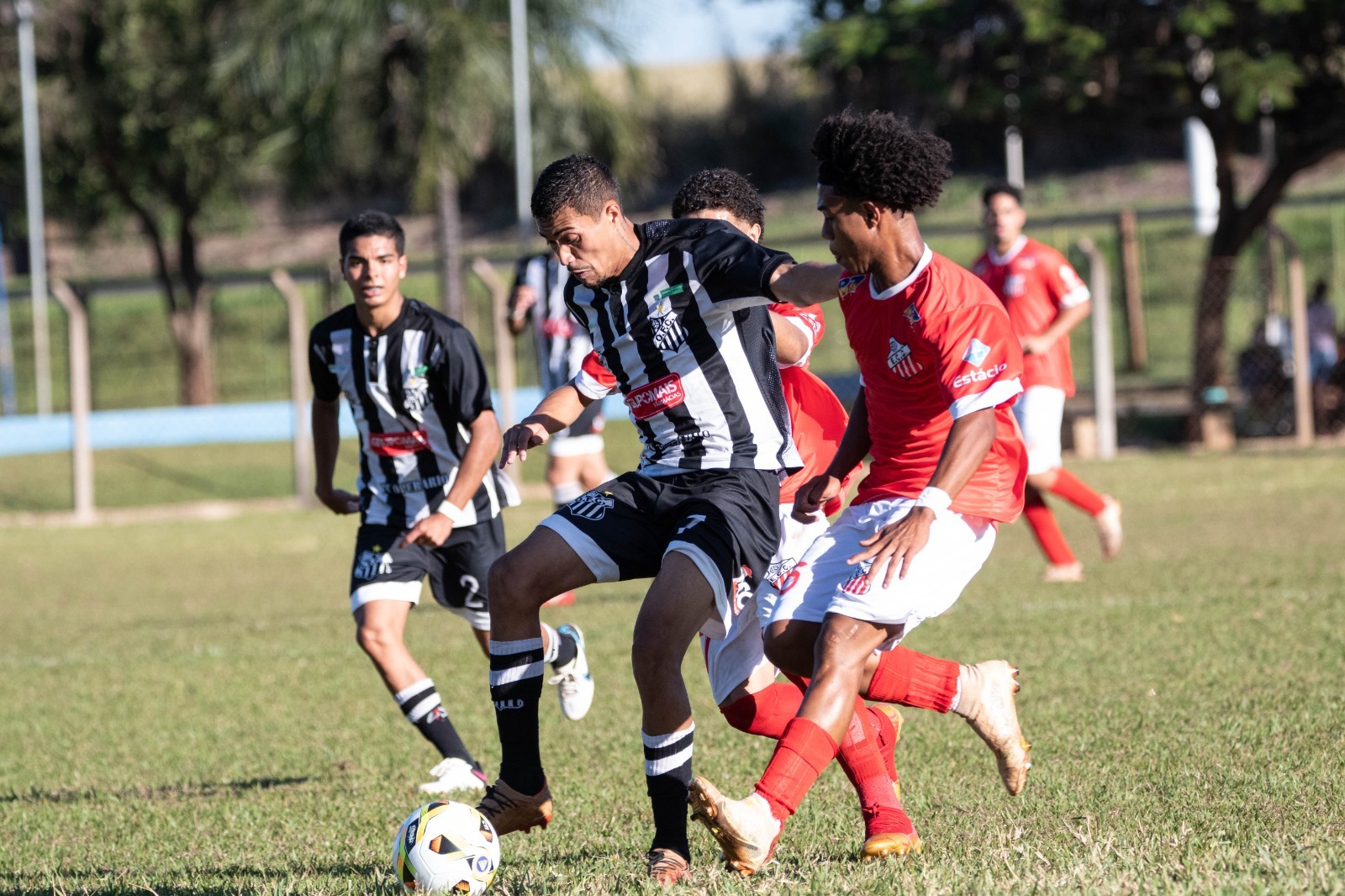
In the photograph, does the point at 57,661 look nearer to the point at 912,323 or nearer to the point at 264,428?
the point at 912,323

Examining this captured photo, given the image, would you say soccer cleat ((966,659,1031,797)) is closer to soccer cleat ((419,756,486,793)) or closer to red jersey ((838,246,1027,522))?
red jersey ((838,246,1027,522))

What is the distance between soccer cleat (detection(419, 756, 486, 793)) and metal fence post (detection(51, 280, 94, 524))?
11.4m

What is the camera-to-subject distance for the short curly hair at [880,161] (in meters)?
3.85

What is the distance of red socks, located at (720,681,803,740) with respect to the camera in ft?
14.5

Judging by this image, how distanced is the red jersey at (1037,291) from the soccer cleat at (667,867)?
234 inches

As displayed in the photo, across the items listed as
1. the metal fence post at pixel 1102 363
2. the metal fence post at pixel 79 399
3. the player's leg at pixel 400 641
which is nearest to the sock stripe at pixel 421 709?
the player's leg at pixel 400 641

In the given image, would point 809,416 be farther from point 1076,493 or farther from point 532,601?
point 1076,493

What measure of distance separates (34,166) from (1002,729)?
914 inches

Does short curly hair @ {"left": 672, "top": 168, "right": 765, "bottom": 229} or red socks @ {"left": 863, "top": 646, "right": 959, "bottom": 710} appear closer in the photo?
red socks @ {"left": 863, "top": 646, "right": 959, "bottom": 710}

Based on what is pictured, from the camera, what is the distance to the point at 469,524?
→ 5781 mm

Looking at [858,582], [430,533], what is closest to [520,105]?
[430,533]

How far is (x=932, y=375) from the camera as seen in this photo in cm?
421

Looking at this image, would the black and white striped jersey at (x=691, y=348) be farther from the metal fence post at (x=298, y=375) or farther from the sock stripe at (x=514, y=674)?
the metal fence post at (x=298, y=375)

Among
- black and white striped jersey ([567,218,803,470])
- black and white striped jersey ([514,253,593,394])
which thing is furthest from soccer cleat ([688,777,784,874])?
black and white striped jersey ([514,253,593,394])
